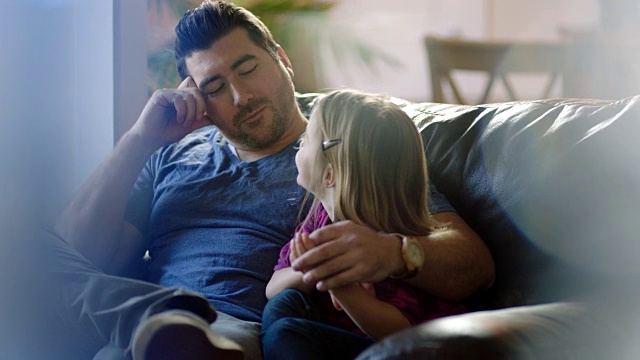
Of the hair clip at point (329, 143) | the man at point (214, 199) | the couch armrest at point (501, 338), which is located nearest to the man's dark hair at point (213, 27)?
the man at point (214, 199)

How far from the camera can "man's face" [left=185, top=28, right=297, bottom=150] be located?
2035mm

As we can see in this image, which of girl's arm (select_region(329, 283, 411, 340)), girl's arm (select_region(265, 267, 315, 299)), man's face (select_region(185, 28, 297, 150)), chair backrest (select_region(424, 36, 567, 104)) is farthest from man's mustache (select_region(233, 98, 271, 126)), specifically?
chair backrest (select_region(424, 36, 567, 104))

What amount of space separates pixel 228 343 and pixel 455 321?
36cm

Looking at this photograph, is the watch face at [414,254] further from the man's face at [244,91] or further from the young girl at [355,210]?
the man's face at [244,91]

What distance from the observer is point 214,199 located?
6.43 ft

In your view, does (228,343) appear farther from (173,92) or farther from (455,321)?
(173,92)

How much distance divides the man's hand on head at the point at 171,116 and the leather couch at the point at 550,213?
572 mm

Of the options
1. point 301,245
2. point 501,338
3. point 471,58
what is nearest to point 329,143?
point 301,245

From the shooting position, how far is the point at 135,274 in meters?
2.10

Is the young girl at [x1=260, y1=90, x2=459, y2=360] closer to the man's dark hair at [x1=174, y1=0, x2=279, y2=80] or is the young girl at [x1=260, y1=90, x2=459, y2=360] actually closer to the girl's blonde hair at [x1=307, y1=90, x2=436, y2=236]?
the girl's blonde hair at [x1=307, y1=90, x2=436, y2=236]

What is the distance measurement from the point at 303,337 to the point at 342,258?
Answer: 154 millimetres

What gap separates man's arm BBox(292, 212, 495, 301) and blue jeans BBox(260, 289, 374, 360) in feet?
0.29

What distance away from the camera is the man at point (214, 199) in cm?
154

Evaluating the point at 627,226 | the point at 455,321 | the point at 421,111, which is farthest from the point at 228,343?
the point at 421,111
